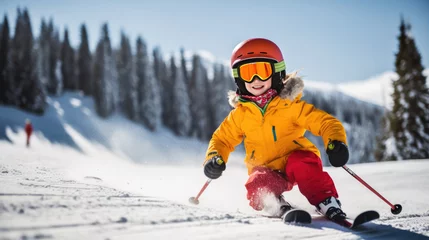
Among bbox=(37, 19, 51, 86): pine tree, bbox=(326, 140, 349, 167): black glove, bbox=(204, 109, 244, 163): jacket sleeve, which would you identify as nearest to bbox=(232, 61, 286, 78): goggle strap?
bbox=(204, 109, 244, 163): jacket sleeve

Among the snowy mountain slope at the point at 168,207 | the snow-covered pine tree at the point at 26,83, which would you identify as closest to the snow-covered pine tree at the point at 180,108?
the snow-covered pine tree at the point at 26,83

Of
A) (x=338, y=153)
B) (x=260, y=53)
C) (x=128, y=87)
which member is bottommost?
(x=338, y=153)

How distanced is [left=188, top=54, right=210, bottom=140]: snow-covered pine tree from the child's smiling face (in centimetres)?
4492

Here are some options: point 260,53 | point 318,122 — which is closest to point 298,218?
point 318,122

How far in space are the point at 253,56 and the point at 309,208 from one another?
1802 millimetres

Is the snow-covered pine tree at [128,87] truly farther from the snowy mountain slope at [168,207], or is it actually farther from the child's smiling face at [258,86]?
the child's smiling face at [258,86]

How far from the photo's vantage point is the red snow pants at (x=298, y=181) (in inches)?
109

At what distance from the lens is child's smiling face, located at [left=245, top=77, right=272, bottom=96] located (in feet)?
11.4

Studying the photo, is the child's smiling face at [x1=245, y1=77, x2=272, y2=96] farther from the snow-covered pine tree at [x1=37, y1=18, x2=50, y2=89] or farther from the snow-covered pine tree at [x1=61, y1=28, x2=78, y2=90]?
the snow-covered pine tree at [x1=61, y1=28, x2=78, y2=90]

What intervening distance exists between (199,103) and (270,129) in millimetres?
46623

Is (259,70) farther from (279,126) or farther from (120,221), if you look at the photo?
(120,221)

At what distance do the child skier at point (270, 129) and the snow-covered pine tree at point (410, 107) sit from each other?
56.7 feet

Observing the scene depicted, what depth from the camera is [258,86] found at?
348 cm

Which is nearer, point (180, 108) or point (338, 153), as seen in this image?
point (338, 153)
